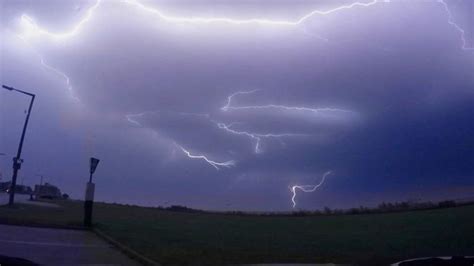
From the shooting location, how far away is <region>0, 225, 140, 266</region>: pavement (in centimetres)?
1327

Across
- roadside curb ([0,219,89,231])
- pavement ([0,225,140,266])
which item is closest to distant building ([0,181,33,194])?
roadside curb ([0,219,89,231])

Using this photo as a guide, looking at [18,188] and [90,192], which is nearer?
[90,192]

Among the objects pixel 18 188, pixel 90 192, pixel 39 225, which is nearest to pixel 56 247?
pixel 39 225

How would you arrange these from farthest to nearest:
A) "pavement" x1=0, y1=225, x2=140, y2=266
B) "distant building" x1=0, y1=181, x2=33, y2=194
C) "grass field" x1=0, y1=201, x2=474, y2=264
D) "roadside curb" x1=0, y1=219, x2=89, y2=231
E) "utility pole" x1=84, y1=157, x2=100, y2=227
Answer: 1. "distant building" x1=0, y1=181, x2=33, y2=194
2. "utility pole" x1=84, y1=157, x2=100, y2=227
3. "roadside curb" x1=0, y1=219, x2=89, y2=231
4. "grass field" x1=0, y1=201, x2=474, y2=264
5. "pavement" x1=0, y1=225, x2=140, y2=266

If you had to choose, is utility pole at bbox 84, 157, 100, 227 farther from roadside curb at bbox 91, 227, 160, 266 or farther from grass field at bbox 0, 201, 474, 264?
roadside curb at bbox 91, 227, 160, 266

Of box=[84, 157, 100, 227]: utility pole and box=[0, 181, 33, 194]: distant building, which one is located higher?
box=[0, 181, 33, 194]: distant building

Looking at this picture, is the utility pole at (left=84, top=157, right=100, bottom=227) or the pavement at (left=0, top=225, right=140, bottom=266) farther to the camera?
the utility pole at (left=84, top=157, right=100, bottom=227)

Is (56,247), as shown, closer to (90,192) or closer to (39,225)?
(39,225)

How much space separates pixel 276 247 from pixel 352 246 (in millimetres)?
2394

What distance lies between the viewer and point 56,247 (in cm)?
1574

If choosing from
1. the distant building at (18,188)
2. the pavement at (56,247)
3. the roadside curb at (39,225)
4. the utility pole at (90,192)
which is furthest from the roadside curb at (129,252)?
the distant building at (18,188)

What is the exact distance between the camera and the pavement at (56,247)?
13.3m

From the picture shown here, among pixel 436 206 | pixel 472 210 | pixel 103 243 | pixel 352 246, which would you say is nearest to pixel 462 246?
pixel 352 246

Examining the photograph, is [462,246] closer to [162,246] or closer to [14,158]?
[162,246]
